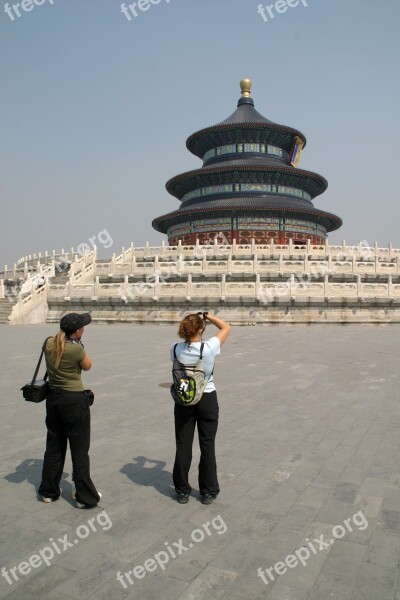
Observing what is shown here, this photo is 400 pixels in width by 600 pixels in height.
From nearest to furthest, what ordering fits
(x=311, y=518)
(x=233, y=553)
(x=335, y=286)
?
(x=233, y=553) < (x=311, y=518) < (x=335, y=286)

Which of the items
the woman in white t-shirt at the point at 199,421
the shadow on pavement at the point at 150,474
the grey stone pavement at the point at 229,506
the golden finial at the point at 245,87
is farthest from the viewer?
the golden finial at the point at 245,87

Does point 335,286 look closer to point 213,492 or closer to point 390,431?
point 390,431

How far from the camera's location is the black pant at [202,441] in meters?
4.28

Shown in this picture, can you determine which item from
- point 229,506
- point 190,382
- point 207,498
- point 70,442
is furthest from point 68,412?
point 229,506

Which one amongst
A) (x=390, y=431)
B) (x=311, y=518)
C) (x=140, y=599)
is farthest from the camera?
(x=390, y=431)

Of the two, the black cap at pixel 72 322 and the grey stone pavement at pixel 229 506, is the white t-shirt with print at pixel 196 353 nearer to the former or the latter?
the black cap at pixel 72 322

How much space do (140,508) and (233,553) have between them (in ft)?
3.53

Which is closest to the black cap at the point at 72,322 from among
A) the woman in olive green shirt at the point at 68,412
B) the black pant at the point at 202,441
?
the woman in olive green shirt at the point at 68,412

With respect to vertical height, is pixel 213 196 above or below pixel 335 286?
above

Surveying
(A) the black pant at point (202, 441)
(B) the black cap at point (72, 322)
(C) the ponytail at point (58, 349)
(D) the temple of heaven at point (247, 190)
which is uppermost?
(D) the temple of heaven at point (247, 190)

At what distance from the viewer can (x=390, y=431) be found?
632 centimetres

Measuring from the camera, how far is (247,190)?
45.8 m

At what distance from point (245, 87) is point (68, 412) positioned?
186 ft

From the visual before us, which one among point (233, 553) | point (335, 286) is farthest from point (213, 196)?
point (233, 553)
